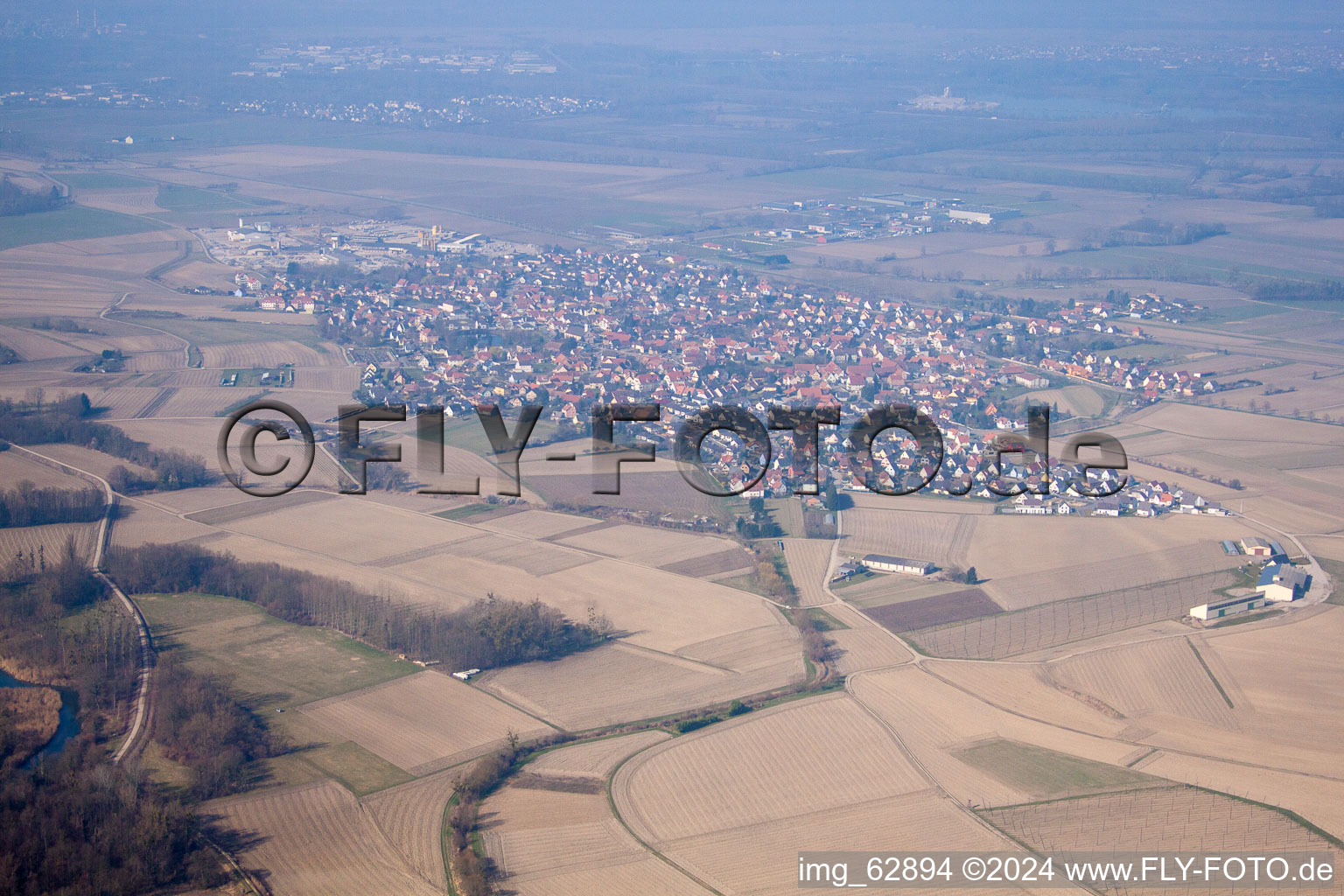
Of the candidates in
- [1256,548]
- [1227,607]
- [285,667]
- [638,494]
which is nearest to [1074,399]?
[1256,548]

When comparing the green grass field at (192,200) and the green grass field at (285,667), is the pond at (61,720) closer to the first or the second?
the green grass field at (285,667)

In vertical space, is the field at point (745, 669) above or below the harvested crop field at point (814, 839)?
above

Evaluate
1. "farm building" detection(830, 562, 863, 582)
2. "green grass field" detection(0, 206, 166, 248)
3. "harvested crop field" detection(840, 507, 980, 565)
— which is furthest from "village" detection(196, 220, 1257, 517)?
"green grass field" detection(0, 206, 166, 248)

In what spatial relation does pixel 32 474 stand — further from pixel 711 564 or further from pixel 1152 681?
pixel 1152 681

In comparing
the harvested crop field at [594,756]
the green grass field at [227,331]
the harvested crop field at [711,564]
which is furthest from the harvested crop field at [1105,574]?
the green grass field at [227,331]

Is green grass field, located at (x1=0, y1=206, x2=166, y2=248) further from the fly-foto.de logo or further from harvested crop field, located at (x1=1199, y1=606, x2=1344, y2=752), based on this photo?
harvested crop field, located at (x1=1199, y1=606, x2=1344, y2=752)

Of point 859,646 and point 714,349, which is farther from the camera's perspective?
point 714,349
